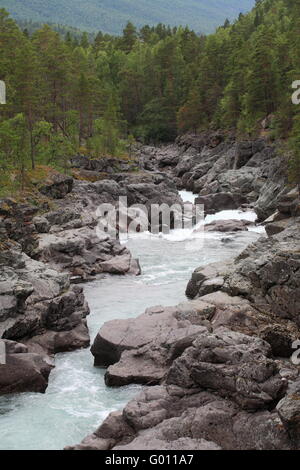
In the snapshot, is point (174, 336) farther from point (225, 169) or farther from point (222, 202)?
point (225, 169)

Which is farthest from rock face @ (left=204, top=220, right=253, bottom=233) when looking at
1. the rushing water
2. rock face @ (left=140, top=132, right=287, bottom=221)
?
the rushing water

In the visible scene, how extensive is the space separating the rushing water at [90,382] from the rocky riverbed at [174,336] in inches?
28.9

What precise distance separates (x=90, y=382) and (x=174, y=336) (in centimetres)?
379

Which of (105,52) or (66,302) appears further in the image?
(105,52)

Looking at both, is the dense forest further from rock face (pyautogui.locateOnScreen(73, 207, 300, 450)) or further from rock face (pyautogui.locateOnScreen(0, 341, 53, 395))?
rock face (pyautogui.locateOnScreen(0, 341, 53, 395))

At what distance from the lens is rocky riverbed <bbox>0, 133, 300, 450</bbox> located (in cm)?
1379

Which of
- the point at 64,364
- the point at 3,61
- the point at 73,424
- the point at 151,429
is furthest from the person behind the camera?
the point at 3,61

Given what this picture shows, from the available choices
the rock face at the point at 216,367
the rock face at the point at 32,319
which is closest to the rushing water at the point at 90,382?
the rock face at the point at 32,319

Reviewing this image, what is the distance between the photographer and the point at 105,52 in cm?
13525

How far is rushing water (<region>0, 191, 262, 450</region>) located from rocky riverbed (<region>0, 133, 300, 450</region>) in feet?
2.41

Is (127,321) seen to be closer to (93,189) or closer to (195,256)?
(195,256)

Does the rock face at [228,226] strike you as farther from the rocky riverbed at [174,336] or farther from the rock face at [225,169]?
the rocky riverbed at [174,336]

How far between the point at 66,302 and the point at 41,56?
173 feet
